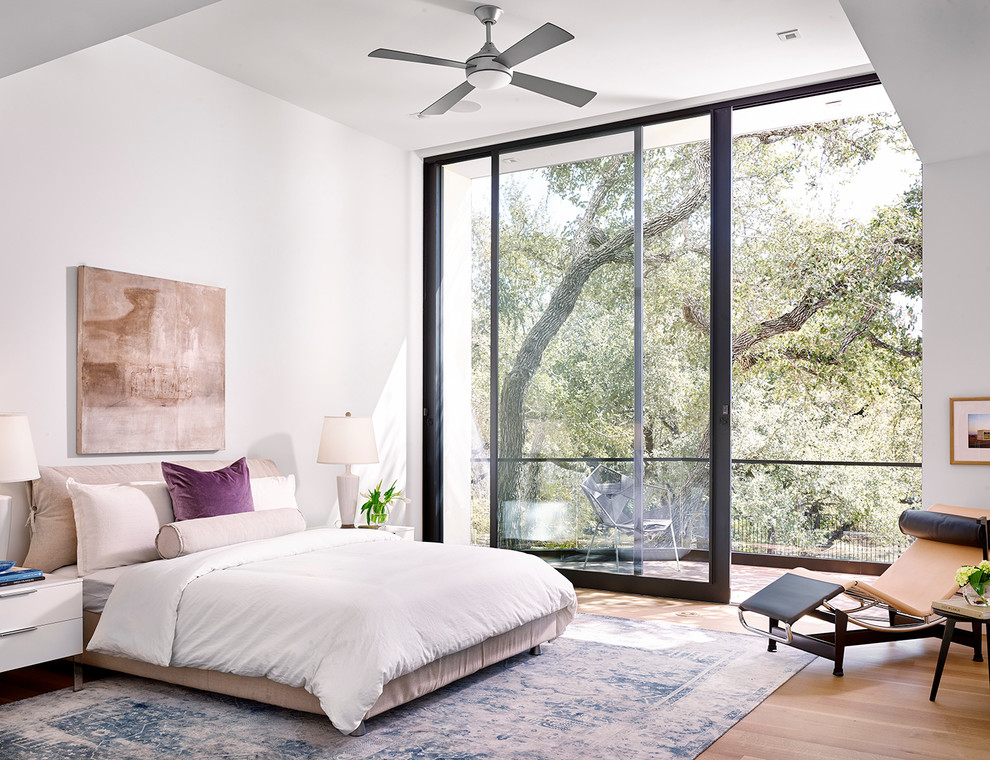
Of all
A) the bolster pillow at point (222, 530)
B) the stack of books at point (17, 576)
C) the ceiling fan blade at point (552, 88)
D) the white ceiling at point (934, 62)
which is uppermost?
the ceiling fan blade at point (552, 88)

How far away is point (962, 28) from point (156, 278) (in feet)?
12.8

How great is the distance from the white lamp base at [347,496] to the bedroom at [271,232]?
34 centimetres

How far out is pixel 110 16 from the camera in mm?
2633

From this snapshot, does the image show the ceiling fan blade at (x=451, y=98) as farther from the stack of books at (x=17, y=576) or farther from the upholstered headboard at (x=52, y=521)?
the stack of books at (x=17, y=576)

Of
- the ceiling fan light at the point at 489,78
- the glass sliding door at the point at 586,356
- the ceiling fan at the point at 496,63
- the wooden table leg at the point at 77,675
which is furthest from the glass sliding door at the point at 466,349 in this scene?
the wooden table leg at the point at 77,675

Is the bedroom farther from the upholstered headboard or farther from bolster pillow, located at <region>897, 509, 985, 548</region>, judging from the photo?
bolster pillow, located at <region>897, 509, 985, 548</region>

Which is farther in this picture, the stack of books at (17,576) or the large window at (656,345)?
the large window at (656,345)

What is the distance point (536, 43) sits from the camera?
3.76m

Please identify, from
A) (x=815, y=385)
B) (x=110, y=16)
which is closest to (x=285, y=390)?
(x=110, y=16)

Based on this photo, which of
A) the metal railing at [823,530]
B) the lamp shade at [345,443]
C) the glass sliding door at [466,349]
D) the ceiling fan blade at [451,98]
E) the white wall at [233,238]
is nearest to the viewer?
the white wall at [233,238]

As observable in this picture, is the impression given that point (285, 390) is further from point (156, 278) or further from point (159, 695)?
point (159, 695)

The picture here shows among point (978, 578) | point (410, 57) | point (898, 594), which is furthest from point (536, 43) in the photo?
point (898, 594)

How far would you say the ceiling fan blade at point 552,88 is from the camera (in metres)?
4.22

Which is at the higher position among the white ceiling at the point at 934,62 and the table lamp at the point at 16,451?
the white ceiling at the point at 934,62
